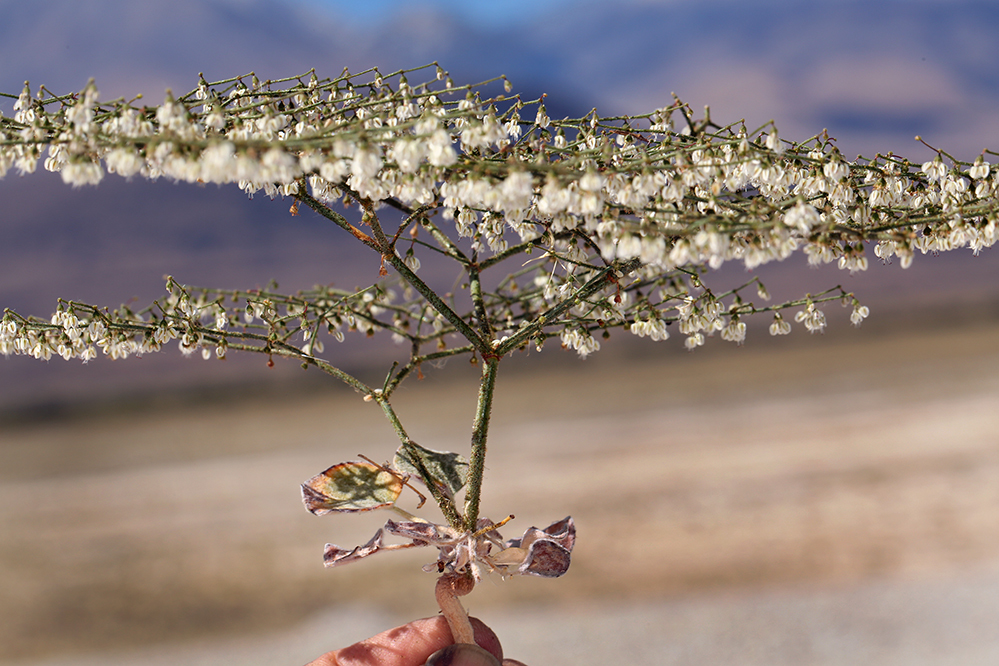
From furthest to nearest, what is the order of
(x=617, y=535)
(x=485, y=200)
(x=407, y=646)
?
(x=617, y=535), (x=407, y=646), (x=485, y=200)

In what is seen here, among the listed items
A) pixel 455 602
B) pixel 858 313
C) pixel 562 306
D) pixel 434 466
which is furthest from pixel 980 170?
pixel 455 602

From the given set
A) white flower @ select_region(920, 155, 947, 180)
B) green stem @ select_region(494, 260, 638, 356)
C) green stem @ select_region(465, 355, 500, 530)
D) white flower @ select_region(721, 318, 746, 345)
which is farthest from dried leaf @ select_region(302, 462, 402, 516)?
white flower @ select_region(920, 155, 947, 180)

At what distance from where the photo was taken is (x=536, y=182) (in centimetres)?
87

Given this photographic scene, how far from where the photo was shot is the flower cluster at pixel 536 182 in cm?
81

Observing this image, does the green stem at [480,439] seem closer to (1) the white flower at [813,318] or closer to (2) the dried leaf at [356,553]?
(2) the dried leaf at [356,553]

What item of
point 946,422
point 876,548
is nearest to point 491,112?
point 876,548

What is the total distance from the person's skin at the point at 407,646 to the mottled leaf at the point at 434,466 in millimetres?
328

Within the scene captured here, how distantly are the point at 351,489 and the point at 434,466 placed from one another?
0.12m

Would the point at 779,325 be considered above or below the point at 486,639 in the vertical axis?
above

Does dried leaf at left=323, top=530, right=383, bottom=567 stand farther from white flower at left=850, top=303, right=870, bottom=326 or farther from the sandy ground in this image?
the sandy ground

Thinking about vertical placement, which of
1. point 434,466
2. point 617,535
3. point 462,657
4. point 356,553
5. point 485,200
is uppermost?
point 617,535

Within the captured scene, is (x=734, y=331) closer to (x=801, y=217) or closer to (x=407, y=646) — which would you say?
(x=801, y=217)

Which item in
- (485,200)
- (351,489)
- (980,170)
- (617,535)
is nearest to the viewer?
(485,200)

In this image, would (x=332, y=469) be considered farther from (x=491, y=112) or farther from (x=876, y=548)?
(x=876, y=548)
